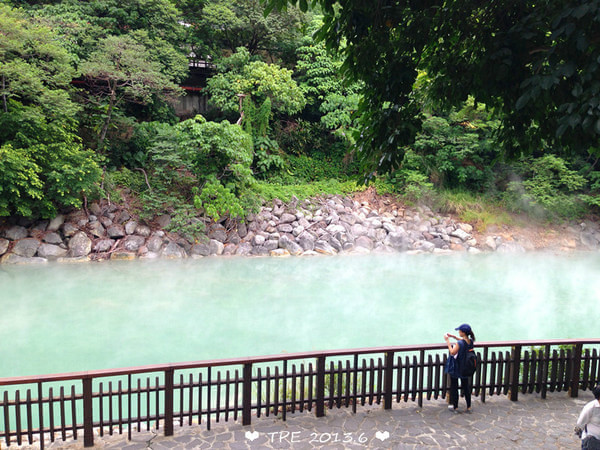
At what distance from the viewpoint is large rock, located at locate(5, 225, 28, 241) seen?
12.1m

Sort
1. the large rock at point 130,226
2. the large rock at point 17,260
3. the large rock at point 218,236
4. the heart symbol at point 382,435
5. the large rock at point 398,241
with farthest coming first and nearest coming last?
the large rock at point 398,241 < the large rock at point 218,236 < the large rock at point 130,226 < the large rock at point 17,260 < the heart symbol at point 382,435

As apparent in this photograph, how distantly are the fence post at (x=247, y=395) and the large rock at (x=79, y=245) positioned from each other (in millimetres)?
9985

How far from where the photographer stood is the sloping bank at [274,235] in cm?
1230

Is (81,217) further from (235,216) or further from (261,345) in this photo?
(261,345)

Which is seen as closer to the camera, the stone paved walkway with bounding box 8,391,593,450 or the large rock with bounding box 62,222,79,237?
the stone paved walkway with bounding box 8,391,593,450

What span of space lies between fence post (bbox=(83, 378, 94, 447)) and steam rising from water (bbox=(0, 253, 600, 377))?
2806 millimetres

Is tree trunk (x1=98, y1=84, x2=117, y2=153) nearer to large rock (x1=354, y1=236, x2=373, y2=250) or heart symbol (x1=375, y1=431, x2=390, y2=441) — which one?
large rock (x1=354, y1=236, x2=373, y2=250)

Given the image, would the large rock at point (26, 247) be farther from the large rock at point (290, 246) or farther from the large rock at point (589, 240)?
the large rock at point (589, 240)

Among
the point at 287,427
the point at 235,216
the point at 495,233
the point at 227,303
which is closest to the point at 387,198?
the point at 495,233

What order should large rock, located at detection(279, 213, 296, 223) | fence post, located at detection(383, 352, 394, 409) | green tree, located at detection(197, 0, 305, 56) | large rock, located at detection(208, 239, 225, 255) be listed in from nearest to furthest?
fence post, located at detection(383, 352, 394, 409) < large rock, located at detection(208, 239, 225, 255) < large rock, located at detection(279, 213, 296, 223) < green tree, located at detection(197, 0, 305, 56)

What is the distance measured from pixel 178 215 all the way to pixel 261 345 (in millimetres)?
7163

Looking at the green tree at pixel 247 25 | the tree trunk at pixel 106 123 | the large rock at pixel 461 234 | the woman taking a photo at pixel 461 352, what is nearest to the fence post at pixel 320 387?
the woman taking a photo at pixel 461 352

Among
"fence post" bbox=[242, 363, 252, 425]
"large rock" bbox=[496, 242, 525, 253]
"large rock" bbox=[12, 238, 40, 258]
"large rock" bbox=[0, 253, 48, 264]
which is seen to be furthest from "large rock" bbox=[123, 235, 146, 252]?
"large rock" bbox=[496, 242, 525, 253]

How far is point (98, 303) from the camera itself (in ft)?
29.8
